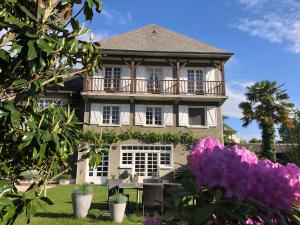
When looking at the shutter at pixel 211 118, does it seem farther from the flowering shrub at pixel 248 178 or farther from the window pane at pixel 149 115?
the flowering shrub at pixel 248 178

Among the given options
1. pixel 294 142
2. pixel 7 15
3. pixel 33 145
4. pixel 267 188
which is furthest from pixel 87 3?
pixel 294 142

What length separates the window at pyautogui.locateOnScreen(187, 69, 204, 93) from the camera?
22.7 m

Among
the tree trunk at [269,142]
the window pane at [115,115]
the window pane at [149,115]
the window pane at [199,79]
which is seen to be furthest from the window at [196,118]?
the tree trunk at [269,142]

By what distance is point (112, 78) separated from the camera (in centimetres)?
2134

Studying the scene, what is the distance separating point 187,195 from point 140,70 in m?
21.6

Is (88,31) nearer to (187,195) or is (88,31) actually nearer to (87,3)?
(87,3)

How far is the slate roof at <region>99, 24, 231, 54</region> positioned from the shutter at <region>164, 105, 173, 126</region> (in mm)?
3688

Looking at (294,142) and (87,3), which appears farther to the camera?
(294,142)

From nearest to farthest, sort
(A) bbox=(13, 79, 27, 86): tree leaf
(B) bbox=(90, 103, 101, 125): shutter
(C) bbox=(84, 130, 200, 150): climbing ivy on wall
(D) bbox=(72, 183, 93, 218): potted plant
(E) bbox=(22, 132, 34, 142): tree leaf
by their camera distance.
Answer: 1. (E) bbox=(22, 132, 34, 142): tree leaf
2. (A) bbox=(13, 79, 27, 86): tree leaf
3. (D) bbox=(72, 183, 93, 218): potted plant
4. (C) bbox=(84, 130, 200, 150): climbing ivy on wall
5. (B) bbox=(90, 103, 101, 125): shutter

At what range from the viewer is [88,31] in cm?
313

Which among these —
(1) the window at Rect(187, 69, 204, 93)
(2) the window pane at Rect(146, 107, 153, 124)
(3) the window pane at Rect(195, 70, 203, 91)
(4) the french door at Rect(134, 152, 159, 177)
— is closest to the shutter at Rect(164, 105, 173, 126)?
(2) the window pane at Rect(146, 107, 153, 124)

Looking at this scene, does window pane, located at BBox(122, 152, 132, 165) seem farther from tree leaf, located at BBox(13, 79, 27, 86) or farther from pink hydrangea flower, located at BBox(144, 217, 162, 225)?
pink hydrangea flower, located at BBox(144, 217, 162, 225)

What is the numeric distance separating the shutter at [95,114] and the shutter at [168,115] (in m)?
4.31

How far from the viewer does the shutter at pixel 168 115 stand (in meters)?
21.9
